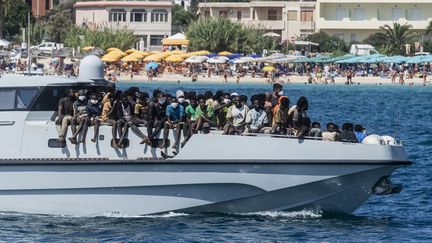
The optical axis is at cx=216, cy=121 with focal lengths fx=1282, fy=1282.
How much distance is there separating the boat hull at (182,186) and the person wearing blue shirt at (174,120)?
67cm

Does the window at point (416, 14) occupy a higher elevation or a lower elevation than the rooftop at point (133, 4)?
lower

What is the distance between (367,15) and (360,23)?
111cm

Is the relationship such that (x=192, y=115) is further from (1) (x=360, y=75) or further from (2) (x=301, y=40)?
(2) (x=301, y=40)

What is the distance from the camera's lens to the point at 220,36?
392 feet

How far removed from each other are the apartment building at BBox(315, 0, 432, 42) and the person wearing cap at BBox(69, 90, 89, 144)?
109443 mm

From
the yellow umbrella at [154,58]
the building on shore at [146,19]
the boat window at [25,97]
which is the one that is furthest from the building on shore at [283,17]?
the boat window at [25,97]

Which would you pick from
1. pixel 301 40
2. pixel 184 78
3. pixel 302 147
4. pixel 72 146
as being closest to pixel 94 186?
pixel 72 146

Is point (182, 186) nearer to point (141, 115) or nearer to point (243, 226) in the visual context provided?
point (243, 226)

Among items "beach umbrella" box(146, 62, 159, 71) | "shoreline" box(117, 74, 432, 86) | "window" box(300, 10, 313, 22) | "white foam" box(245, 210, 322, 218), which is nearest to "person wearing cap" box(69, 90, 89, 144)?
"white foam" box(245, 210, 322, 218)

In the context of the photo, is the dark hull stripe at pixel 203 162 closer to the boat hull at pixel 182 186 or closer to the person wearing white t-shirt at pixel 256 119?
the boat hull at pixel 182 186

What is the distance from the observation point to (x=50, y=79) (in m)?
25.3

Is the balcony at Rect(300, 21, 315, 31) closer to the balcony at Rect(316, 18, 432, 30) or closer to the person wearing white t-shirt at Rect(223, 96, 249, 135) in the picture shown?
the balcony at Rect(316, 18, 432, 30)

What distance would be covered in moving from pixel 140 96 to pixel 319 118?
36540mm

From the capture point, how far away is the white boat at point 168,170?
78.9 feet
